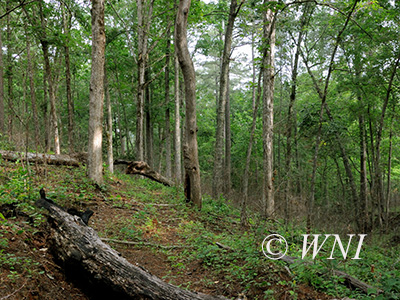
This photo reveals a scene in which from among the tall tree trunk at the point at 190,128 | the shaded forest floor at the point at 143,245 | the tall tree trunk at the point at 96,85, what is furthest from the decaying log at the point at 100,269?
the tall tree trunk at the point at 190,128

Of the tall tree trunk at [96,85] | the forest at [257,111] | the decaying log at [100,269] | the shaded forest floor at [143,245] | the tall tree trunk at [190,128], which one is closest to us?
the decaying log at [100,269]

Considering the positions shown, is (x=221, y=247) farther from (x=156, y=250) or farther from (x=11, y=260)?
(x=11, y=260)

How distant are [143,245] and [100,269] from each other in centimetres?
249

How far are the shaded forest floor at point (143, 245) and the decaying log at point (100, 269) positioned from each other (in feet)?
0.71

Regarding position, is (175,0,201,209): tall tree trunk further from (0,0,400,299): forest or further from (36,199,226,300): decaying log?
(36,199,226,300): decaying log

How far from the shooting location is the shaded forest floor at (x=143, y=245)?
357 cm

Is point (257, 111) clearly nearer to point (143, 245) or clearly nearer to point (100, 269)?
point (143, 245)

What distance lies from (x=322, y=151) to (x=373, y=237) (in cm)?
519

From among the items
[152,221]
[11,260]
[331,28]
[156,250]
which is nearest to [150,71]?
[331,28]

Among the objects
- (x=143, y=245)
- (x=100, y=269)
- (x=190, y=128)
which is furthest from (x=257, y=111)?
(x=100, y=269)

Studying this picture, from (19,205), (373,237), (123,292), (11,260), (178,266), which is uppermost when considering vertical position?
(19,205)

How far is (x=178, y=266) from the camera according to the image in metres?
5.21

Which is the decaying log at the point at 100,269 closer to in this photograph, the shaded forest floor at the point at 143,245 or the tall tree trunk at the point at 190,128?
the shaded forest floor at the point at 143,245

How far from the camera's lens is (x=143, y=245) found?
606cm
